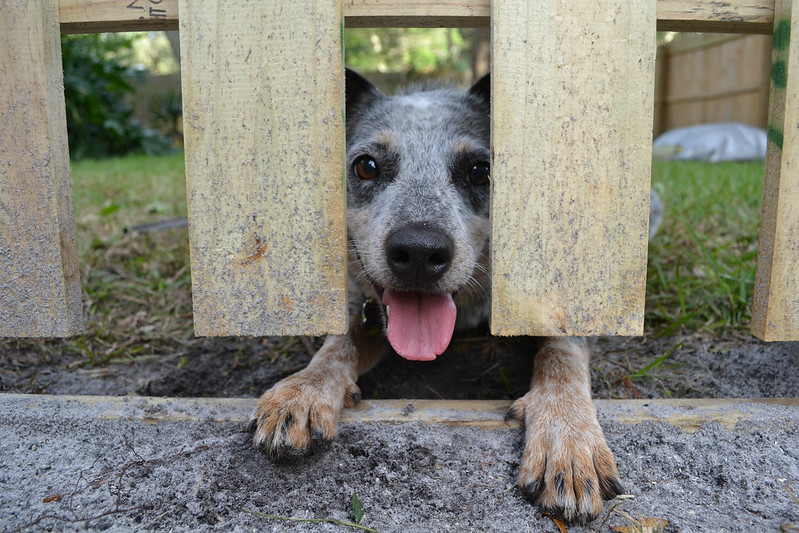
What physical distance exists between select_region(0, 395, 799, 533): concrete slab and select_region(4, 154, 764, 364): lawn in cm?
87

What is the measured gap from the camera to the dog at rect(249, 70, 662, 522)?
5.12 ft

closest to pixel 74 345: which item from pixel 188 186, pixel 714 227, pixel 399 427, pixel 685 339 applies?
pixel 188 186

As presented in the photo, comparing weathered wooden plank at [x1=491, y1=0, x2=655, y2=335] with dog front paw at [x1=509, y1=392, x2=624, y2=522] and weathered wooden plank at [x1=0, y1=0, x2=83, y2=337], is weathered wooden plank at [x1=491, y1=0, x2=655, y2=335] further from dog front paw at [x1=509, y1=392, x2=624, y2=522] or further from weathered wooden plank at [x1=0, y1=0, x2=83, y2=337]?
weathered wooden plank at [x1=0, y1=0, x2=83, y2=337]

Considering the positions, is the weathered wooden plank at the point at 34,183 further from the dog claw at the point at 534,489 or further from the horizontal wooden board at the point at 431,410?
the dog claw at the point at 534,489

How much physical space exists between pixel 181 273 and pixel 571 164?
2.51m

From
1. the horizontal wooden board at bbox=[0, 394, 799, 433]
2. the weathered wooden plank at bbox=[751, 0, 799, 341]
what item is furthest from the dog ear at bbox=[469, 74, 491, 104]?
the horizontal wooden board at bbox=[0, 394, 799, 433]

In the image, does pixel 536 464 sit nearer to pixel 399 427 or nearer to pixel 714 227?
pixel 399 427

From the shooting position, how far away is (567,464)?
1.51 m

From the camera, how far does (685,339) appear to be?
100 inches

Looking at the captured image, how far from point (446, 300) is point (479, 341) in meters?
0.75

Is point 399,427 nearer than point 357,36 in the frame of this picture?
Yes

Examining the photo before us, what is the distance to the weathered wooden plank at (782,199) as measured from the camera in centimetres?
167

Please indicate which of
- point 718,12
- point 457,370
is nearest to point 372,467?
point 457,370

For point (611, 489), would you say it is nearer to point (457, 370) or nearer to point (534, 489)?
point (534, 489)
